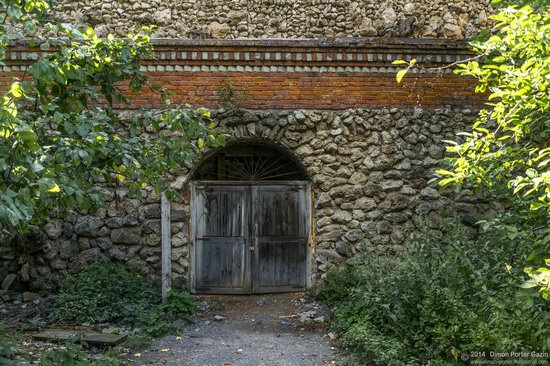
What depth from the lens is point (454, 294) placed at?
5.78 meters

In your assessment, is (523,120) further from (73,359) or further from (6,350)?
(6,350)

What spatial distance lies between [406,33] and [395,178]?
2.16 meters

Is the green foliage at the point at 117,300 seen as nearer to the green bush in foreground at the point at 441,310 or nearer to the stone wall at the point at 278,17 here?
the green bush in foreground at the point at 441,310

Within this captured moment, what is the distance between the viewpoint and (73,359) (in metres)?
5.37

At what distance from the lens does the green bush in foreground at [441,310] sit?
5.04 m

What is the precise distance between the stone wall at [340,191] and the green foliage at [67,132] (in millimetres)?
2617

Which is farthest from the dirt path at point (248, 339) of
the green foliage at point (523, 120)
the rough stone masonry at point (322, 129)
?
the green foliage at point (523, 120)

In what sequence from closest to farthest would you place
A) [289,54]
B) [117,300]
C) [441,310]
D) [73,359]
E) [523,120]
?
[523,120]
[73,359]
[441,310]
[117,300]
[289,54]

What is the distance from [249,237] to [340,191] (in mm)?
1490

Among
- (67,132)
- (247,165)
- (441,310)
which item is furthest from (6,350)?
(247,165)

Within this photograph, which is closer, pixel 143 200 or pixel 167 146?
pixel 167 146

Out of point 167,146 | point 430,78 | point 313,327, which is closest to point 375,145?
point 430,78

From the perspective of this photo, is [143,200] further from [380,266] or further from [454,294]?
[454,294]

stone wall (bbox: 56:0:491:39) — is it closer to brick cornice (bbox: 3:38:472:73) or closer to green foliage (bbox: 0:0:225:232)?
brick cornice (bbox: 3:38:472:73)
